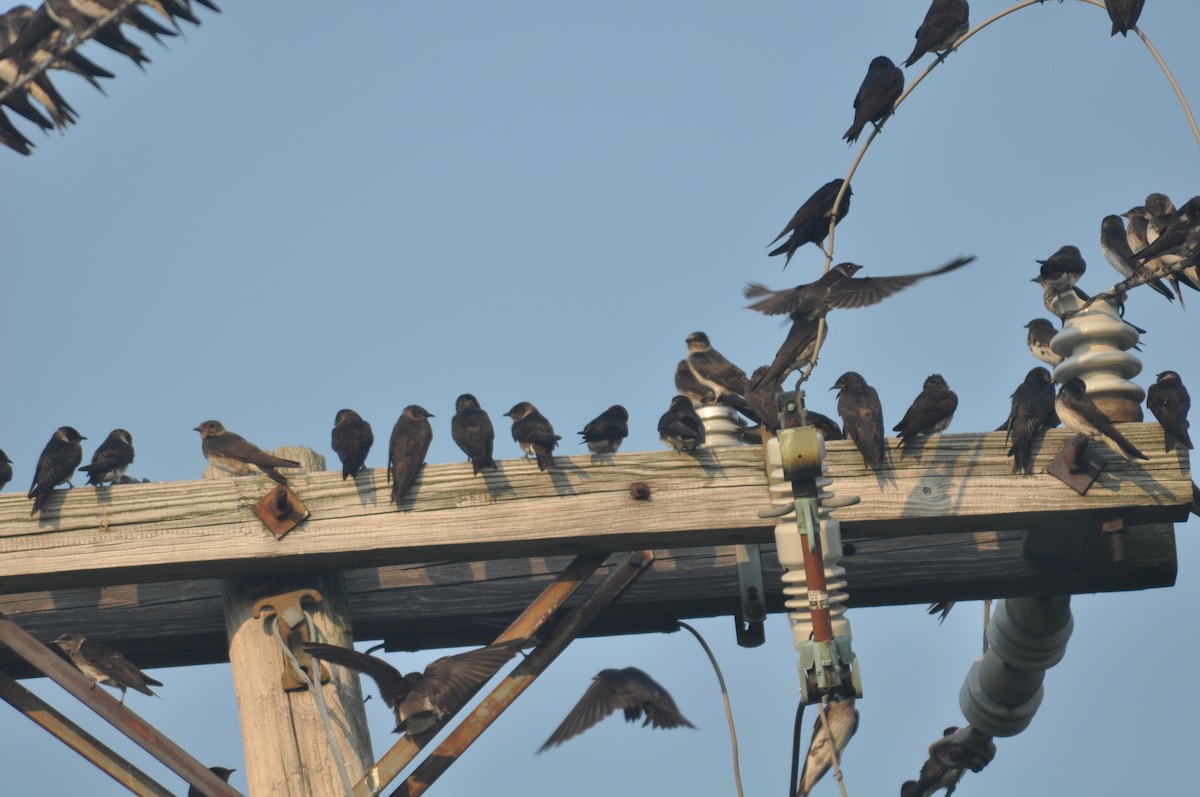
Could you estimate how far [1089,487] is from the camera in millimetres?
5980

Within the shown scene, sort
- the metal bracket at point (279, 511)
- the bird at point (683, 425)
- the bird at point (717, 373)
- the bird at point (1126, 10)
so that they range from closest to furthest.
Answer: the metal bracket at point (279, 511)
the bird at point (683, 425)
the bird at point (1126, 10)
the bird at point (717, 373)

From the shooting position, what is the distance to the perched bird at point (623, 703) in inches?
312

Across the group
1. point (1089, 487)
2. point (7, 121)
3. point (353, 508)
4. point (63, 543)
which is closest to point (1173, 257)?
point (1089, 487)

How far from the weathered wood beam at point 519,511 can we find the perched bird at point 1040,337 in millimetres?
6441

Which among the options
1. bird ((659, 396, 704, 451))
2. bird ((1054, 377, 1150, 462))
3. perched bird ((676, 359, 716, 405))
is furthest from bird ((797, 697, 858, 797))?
perched bird ((676, 359, 716, 405))

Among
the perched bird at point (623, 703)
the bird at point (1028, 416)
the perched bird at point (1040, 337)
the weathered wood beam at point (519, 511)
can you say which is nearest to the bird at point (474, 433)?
the weathered wood beam at point (519, 511)

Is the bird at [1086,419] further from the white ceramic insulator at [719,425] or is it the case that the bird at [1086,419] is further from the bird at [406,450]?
the bird at [406,450]

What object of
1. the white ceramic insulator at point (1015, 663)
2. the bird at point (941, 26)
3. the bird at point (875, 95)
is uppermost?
the bird at point (941, 26)

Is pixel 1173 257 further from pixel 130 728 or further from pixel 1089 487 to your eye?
pixel 130 728

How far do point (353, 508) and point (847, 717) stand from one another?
173 cm

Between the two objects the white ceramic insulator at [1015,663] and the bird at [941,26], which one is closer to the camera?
the white ceramic insulator at [1015,663]

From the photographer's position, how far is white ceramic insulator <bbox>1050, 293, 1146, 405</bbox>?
6.79 metres

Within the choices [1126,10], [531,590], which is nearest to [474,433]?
[531,590]

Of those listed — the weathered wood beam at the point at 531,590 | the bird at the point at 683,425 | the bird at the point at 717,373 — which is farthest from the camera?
the bird at the point at 717,373
